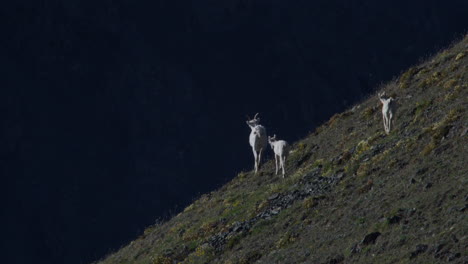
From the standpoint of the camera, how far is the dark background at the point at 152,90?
96.2 meters

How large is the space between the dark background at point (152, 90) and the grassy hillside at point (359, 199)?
191 feet

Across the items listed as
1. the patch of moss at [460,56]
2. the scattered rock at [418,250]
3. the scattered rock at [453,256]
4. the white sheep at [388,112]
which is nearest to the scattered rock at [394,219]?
the scattered rock at [418,250]

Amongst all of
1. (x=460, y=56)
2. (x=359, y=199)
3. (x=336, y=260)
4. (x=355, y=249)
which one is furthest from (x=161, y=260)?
(x=460, y=56)

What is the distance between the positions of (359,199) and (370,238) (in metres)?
3.57

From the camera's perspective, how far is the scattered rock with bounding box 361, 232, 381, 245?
19500 mm

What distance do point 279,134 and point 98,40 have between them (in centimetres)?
2537

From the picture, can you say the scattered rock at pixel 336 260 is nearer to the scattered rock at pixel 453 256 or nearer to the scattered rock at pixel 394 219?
the scattered rock at pixel 394 219

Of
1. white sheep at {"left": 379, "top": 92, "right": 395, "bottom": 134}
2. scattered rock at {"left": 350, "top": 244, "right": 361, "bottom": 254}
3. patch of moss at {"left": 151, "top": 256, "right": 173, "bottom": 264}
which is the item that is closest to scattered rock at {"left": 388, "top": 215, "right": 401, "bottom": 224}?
scattered rock at {"left": 350, "top": 244, "right": 361, "bottom": 254}

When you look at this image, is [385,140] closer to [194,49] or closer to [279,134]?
[279,134]

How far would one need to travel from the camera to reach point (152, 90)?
110 m

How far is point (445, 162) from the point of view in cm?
2244

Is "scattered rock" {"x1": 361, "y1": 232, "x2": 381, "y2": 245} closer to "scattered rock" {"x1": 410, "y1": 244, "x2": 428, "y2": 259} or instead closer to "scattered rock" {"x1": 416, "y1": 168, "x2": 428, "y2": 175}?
"scattered rock" {"x1": 410, "y1": 244, "x2": 428, "y2": 259}

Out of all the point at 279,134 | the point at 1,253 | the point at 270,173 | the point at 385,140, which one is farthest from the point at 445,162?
the point at 279,134

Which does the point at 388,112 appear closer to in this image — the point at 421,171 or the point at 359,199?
the point at 359,199
